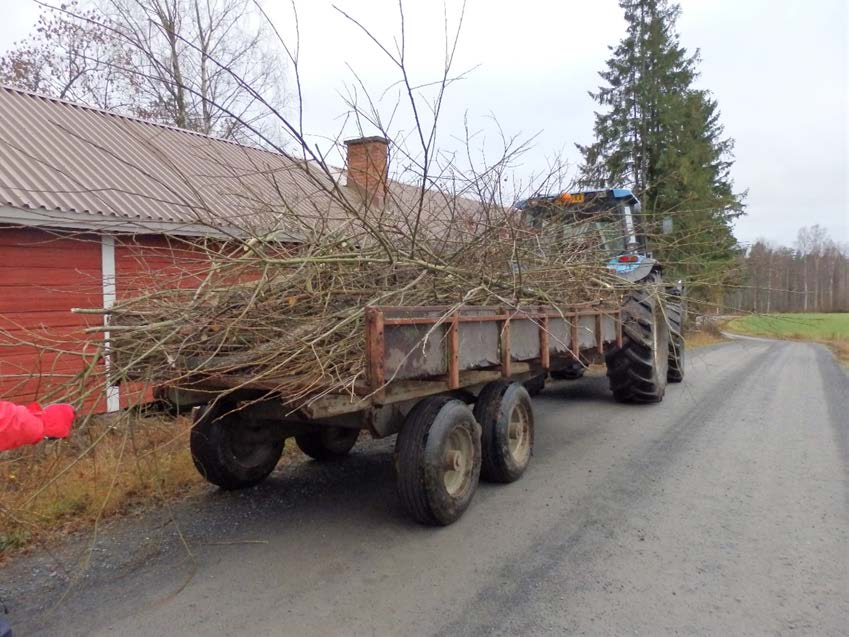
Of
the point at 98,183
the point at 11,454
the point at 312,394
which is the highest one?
the point at 98,183

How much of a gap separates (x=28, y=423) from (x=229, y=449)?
88.7 inches

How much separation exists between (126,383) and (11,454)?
1.07 meters

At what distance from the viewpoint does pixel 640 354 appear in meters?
7.69

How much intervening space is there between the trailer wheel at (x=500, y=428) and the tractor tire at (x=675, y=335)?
8.15 feet

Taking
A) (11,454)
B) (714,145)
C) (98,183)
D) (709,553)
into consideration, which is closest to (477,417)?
(709,553)

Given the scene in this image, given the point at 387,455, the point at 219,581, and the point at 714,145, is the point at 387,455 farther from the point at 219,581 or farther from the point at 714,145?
Result: the point at 714,145

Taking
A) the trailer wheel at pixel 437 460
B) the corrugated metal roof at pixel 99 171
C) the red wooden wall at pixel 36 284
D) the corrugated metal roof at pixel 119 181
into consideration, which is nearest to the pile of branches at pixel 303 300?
the corrugated metal roof at pixel 119 181

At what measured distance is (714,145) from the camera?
25.8 meters

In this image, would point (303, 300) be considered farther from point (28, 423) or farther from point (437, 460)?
point (28, 423)

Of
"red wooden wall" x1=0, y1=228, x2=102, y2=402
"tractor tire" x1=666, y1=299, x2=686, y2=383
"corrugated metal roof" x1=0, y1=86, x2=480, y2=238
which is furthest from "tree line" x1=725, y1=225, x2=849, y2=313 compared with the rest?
"red wooden wall" x1=0, y1=228, x2=102, y2=402

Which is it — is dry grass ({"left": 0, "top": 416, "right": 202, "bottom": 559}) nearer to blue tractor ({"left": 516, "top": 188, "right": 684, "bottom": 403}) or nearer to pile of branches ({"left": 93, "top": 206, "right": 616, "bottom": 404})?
pile of branches ({"left": 93, "top": 206, "right": 616, "bottom": 404})

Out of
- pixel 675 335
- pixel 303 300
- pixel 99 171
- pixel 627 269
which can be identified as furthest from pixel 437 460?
pixel 99 171

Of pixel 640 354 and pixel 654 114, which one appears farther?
pixel 654 114

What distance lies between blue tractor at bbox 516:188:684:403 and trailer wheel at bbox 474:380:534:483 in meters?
1.48
